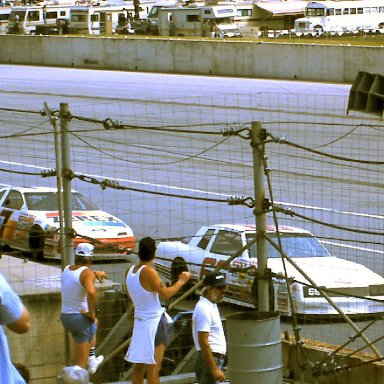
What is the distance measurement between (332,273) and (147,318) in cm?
627

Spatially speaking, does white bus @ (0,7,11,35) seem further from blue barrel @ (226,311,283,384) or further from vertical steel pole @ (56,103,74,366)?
blue barrel @ (226,311,283,384)

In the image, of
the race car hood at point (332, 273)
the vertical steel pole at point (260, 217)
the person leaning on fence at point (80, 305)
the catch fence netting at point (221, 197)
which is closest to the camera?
the vertical steel pole at point (260, 217)

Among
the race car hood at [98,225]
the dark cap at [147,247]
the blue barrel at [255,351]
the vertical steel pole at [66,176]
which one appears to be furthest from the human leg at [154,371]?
the race car hood at [98,225]

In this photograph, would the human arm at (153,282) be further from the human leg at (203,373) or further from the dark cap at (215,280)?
the human leg at (203,373)

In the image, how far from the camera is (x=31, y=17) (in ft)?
243

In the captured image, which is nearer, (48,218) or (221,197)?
(48,218)

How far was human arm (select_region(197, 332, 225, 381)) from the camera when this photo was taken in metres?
8.54

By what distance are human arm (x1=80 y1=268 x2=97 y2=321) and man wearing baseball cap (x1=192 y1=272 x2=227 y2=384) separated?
0.76 meters

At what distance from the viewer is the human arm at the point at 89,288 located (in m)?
8.95

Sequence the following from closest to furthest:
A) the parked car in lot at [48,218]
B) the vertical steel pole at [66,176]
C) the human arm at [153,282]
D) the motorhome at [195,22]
→ the human arm at [153,282]
the vertical steel pole at [66,176]
the parked car in lot at [48,218]
the motorhome at [195,22]

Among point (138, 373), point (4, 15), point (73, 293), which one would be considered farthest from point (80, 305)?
point (4, 15)

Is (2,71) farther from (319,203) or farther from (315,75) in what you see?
(319,203)

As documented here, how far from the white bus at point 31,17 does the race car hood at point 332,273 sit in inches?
2177

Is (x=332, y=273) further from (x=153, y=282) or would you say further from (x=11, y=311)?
(x=11, y=311)
